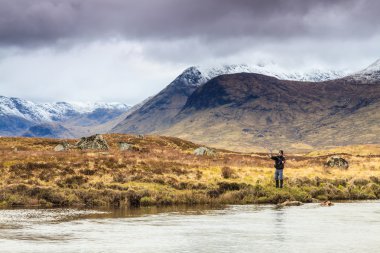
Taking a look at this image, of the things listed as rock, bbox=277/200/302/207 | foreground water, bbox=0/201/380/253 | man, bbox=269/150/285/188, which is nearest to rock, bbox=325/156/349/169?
man, bbox=269/150/285/188

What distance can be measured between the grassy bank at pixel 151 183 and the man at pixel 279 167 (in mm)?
791

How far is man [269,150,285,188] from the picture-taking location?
4578 centimetres

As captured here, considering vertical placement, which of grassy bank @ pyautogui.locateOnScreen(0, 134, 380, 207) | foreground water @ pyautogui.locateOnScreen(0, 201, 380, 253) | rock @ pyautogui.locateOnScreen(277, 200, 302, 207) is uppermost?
grassy bank @ pyautogui.locateOnScreen(0, 134, 380, 207)

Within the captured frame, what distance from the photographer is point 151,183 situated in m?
46.4

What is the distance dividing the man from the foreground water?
23.6 feet

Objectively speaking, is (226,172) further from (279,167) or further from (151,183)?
(151,183)

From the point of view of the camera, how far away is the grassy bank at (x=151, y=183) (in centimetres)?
4194

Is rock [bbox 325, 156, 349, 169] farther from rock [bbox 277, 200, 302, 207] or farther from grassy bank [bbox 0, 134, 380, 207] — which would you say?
rock [bbox 277, 200, 302, 207]

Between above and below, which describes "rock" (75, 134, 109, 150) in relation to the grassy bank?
above

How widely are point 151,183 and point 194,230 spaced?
19007 mm

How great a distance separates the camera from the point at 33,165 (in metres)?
48.4

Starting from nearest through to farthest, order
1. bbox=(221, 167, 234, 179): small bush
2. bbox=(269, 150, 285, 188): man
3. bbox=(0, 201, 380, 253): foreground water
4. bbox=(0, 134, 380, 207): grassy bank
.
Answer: bbox=(0, 201, 380, 253): foreground water
bbox=(0, 134, 380, 207): grassy bank
bbox=(269, 150, 285, 188): man
bbox=(221, 167, 234, 179): small bush

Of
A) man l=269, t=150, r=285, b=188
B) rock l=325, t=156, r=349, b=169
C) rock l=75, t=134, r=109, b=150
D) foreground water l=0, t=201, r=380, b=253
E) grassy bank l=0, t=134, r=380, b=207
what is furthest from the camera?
rock l=75, t=134, r=109, b=150

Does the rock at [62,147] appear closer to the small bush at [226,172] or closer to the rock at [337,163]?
the small bush at [226,172]
